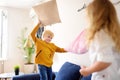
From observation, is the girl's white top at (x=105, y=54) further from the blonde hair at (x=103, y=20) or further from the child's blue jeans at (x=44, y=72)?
the child's blue jeans at (x=44, y=72)

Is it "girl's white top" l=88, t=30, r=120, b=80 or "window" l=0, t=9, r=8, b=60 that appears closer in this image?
"girl's white top" l=88, t=30, r=120, b=80

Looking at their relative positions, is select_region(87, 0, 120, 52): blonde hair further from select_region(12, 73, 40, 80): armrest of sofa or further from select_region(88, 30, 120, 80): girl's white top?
select_region(12, 73, 40, 80): armrest of sofa

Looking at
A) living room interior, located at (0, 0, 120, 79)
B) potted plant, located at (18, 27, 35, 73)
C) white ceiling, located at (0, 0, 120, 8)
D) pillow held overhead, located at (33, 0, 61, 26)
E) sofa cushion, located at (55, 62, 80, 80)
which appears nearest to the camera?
pillow held overhead, located at (33, 0, 61, 26)

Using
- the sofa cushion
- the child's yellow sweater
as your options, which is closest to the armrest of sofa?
the sofa cushion

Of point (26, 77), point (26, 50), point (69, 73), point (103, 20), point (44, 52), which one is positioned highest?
point (103, 20)

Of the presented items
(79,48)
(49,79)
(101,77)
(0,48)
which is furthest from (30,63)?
(101,77)

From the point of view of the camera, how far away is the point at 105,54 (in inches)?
46.9

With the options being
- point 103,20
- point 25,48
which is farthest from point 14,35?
point 103,20

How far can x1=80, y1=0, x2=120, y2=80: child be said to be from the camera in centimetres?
119

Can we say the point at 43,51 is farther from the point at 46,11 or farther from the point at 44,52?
the point at 46,11

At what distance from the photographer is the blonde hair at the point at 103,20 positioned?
123 cm

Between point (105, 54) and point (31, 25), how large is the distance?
4.88 metres

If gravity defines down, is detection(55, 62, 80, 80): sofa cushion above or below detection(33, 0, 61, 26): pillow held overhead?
below

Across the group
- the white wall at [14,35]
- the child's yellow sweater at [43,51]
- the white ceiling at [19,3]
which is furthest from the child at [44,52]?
the white wall at [14,35]
